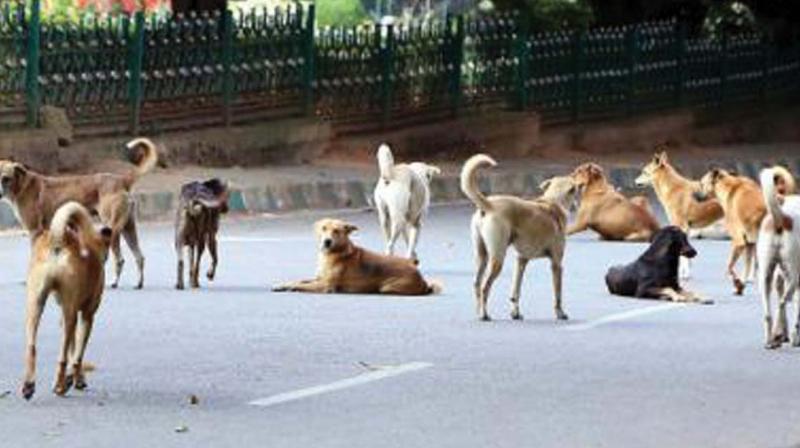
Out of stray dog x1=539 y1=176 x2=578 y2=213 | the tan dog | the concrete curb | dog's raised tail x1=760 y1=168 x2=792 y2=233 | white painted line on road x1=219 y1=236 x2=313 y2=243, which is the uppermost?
dog's raised tail x1=760 y1=168 x2=792 y2=233

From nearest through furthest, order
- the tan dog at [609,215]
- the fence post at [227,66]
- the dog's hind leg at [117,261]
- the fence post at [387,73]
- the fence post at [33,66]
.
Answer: the dog's hind leg at [117,261], the tan dog at [609,215], the fence post at [33,66], the fence post at [227,66], the fence post at [387,73]

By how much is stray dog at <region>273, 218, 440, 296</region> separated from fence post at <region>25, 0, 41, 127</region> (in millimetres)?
8876

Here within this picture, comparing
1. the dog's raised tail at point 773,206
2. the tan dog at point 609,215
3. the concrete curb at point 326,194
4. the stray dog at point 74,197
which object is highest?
the dog's raised tail at point 773,206

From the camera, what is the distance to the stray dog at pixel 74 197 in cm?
1758

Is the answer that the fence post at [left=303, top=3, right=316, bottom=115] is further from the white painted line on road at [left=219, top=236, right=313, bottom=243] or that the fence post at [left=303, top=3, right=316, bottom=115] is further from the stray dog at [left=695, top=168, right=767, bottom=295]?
the stray dog at [left=695, top=168, right=767, bottom=295]

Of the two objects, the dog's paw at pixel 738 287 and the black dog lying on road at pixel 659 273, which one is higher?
the black dog lying on road at pixel 659 273

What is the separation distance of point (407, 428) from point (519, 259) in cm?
473

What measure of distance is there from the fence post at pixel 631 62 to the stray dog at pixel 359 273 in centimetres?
1956

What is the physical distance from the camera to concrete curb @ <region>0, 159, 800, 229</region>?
24578 mm

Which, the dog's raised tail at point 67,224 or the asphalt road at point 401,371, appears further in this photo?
the dog's raised tail at point 67,224

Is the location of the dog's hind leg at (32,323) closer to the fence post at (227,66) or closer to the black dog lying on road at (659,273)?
A: the black dog lying on road at (659,273)

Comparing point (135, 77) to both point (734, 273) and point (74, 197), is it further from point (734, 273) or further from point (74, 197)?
point (734, 273)

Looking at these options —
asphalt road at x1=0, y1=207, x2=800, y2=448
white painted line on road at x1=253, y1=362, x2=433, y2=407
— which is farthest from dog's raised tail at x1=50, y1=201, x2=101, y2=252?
white painted line on road at x1=253, y1=362, x2=433, y2=407

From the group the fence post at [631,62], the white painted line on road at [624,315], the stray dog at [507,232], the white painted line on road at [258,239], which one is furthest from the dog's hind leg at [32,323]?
the fence post at [631,62]
